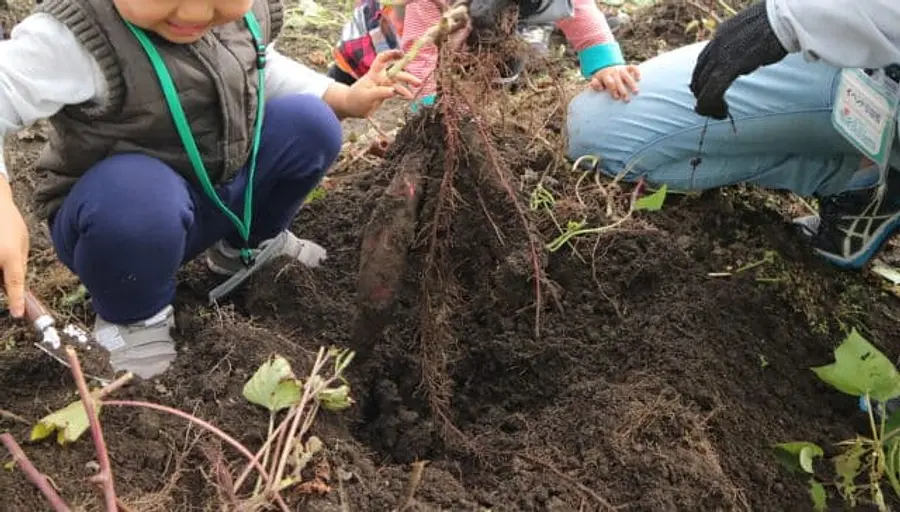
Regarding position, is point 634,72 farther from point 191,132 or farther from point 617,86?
point 191,132

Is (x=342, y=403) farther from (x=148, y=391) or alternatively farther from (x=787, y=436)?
(x=787, y=436)

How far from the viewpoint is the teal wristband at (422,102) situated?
1.47 m

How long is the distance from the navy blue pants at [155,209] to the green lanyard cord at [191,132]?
31 millimetres

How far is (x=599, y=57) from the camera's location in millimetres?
2082

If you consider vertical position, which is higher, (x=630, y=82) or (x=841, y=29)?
(x=841, y=29)

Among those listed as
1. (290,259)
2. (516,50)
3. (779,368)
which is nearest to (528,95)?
(516,50)

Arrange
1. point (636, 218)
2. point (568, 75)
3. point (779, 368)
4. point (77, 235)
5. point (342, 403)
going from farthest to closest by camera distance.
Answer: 1. point (568, 75)
2. point (636, 218)
3. point (779, 368)
4. point (77, 235)
5. point (342, 403)

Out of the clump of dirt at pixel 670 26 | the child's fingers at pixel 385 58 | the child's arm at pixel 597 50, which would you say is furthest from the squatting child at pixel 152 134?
the clump of dirt at pixel 670 26

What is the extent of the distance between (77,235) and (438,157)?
0.61 metres

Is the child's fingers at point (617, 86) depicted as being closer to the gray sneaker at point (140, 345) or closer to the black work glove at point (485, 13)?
the black work glove at point (485, 13)

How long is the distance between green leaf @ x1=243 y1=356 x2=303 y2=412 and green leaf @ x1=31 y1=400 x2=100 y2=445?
0.75ft

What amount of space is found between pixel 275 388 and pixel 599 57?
3.89 feet

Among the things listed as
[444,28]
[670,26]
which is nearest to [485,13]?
[444,28]

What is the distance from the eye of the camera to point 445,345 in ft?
5.14
